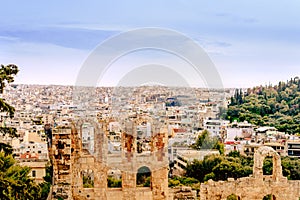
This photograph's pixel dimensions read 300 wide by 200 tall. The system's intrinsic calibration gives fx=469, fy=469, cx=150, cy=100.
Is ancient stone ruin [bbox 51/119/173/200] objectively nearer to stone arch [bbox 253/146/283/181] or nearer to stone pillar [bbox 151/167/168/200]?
stone pillar [bbox 151/167/168/200]

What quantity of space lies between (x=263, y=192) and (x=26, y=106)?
21101 millimetres

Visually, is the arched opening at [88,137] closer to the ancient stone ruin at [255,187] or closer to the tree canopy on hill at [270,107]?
the ancient stone ruin at [255,187]

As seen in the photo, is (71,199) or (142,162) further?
(142,162)

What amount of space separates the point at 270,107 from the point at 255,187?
36.9 m

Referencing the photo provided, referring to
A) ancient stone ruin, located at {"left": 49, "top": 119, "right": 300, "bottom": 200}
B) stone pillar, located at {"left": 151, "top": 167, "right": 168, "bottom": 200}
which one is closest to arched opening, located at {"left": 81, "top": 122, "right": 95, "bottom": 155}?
ancient stone ruin, located at {"left": 49, "top": 119, "right": 300, "bottom": 200}

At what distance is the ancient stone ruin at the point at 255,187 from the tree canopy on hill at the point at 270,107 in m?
32.9

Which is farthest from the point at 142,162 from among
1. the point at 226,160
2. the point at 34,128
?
the point at 34,128

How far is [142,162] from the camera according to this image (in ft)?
27.0

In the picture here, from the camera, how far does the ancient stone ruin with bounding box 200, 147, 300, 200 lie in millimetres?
9141

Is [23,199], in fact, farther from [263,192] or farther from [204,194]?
[263,192]

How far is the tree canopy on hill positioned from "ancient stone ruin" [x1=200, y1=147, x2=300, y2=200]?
108 ft

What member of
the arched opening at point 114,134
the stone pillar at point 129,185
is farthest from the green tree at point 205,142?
the stone pillar at point 129,185

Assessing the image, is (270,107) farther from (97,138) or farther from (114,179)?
(97,138)

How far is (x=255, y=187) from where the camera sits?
362 inches
